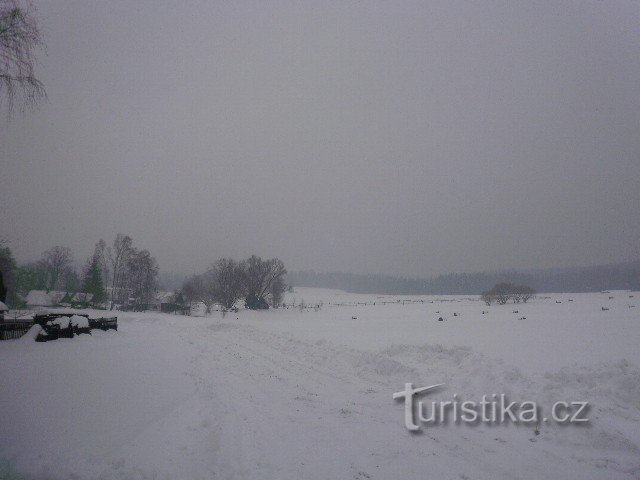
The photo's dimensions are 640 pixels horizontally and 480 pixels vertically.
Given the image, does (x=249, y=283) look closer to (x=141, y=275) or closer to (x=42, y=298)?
(x=141, y=275)

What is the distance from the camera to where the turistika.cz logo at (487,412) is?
24.2 feet

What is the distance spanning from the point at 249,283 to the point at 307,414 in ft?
175

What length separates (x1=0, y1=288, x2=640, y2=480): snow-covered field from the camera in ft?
17.5

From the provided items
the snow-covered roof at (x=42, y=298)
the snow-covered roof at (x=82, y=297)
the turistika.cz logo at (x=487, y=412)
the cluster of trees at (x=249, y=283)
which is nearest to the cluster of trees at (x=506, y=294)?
the cluster of trees at (x=249, y=283)

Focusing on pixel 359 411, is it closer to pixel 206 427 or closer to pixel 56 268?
pixel 206 427

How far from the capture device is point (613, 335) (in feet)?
43.9

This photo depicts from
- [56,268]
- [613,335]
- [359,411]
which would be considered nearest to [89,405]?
[359,411]

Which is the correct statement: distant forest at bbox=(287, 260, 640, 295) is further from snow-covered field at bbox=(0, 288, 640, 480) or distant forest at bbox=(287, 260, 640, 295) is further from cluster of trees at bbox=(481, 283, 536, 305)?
snow-covered field at bbox=(0, 288, 640, 480)

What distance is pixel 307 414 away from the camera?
780 cm

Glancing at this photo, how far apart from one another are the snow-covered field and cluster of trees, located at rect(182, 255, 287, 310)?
4542 cm

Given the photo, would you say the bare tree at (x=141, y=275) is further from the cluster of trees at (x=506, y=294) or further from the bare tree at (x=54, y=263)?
the cluster of trees at (x=506, y=294)

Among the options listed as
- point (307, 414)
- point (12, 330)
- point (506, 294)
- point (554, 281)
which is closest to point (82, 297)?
point (12, 330)

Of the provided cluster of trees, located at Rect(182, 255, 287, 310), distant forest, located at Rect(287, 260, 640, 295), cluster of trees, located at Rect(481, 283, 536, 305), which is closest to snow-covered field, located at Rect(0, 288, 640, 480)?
cluster of trees, located at Rect(481, 283, 536, 305)

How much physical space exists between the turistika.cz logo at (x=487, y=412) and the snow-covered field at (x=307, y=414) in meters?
0.25
